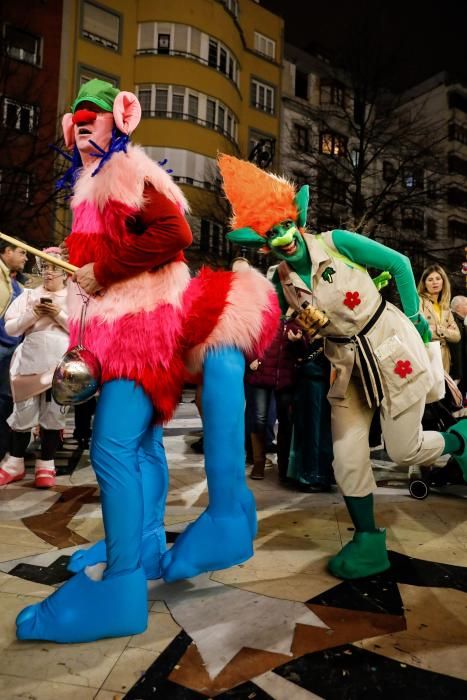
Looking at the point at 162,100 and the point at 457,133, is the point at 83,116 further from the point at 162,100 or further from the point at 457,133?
the point at 457,133

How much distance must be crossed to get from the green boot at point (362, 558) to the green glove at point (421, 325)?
1022 millimetres

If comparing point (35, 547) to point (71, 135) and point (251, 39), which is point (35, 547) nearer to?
point (71, 135)

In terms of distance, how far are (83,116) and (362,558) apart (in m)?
2.19

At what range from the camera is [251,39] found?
23438 millimetres

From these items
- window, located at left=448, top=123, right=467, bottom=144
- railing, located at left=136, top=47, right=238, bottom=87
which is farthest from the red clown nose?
window, located at left=448, top=123, right=467, bottom=144

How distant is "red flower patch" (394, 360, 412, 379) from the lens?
2414 millimetres

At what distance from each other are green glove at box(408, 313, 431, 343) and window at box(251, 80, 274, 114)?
22.9 metres

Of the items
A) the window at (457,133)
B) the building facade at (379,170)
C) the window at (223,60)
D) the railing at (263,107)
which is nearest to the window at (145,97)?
the window at (223,60)

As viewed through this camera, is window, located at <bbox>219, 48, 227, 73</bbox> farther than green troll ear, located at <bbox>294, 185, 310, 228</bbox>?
Yes

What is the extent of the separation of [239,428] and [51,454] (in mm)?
2596

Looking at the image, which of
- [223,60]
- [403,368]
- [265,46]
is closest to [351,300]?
[403,368]

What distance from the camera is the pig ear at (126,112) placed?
1895 millimetres

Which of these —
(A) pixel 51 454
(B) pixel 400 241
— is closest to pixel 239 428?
(A) pixel 51 454

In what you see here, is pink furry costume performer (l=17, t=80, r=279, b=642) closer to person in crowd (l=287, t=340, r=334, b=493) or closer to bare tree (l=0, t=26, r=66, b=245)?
person in crowd (l=287, t=340, r=334, b=493)
